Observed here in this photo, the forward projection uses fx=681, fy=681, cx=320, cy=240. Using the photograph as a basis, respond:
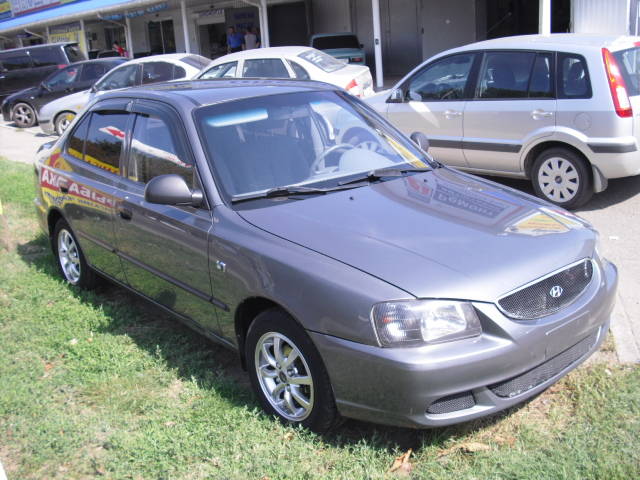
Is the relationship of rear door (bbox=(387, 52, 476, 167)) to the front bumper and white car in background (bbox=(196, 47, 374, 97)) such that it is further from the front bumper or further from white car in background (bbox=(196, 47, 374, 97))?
the front bumper

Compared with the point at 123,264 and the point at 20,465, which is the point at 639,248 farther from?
the point at 20,465

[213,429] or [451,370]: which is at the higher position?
[451,370]

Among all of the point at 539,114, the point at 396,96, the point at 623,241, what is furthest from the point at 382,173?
the point at 396,96

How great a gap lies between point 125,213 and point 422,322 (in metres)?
2.44

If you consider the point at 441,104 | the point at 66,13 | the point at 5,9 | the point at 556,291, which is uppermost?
the point at 5,9

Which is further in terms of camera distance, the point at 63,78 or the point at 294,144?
the point at 63,78

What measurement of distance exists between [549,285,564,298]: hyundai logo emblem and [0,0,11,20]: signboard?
37834 mm

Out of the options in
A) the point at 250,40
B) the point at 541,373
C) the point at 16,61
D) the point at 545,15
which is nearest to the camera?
the point at 541,373

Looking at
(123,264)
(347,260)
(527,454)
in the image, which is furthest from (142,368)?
(527,454)

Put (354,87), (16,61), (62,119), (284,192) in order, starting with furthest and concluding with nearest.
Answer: (16,61), (62,119), (354,87), (284,192)

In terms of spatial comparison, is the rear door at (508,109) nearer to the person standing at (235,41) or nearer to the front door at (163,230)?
the front door at (163,230)

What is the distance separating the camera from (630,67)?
23.1 ft

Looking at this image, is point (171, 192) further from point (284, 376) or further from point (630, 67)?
point (630, 67)

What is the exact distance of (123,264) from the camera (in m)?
4.82
